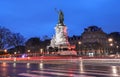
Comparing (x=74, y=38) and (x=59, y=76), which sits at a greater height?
(x=74, y=38)

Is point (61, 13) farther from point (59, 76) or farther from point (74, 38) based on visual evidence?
point (74, 38)

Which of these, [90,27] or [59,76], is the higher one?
[90,27]

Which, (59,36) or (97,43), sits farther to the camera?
(97,43)

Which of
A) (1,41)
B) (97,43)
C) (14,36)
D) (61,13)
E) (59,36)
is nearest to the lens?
(59,36)

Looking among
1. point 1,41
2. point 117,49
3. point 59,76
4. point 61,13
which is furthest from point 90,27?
point 59,76

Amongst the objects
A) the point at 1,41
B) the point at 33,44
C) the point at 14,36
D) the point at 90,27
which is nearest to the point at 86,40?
the point at 90,27

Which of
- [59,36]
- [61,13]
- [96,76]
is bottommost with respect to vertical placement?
[96,76]

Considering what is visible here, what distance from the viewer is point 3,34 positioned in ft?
369

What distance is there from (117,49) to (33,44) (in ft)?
151

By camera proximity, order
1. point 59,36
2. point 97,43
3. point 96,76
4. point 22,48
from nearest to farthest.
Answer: point 96,76 < point 59,36 < point 97,43 < point 22,48

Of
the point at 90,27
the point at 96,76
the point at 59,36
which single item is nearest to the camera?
the point at 96,76

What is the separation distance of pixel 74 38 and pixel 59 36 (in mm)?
97970

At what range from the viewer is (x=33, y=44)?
167375mm

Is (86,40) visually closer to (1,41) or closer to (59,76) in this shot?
(1,41)
